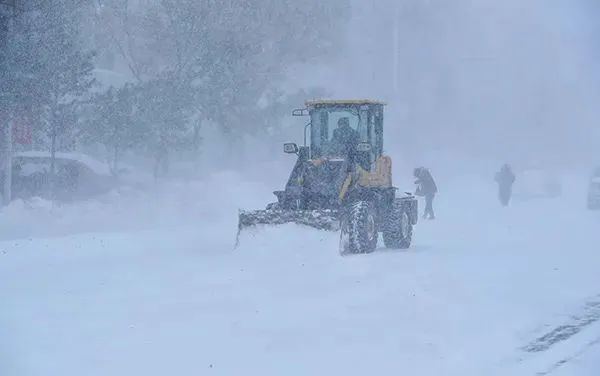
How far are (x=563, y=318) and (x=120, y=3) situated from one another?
88.8ft

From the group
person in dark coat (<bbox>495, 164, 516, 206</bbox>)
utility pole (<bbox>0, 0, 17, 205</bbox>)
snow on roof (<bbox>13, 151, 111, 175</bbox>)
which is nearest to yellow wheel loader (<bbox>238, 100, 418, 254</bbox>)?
utility pole (<bbox>0, 0, 17, 205</bbox>)

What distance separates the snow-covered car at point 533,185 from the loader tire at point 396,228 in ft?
67.1

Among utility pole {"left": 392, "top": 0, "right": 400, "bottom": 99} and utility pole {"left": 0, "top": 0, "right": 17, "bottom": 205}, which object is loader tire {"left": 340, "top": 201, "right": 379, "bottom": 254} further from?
utility pole {"left": 392, "top": 0, "right": 400, "bottom": 99}

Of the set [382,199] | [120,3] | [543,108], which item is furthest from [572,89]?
[382,199]

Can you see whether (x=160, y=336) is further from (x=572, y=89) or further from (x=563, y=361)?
(x=572, y=89)

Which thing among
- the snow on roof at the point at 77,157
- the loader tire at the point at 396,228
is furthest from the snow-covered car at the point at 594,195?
the snow on roof at the point at 77,157

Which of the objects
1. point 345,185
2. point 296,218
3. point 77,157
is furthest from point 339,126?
point 77,157

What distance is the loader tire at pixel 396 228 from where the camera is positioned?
17.8 m

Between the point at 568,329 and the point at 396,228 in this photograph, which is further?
the point at 396,228

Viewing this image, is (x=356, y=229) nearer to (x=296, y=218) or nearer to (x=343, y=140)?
(x=296, y=218)

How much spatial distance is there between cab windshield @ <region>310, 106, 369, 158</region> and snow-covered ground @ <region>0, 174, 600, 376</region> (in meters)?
2.03

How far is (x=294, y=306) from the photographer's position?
414 inches

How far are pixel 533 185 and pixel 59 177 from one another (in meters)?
18.9

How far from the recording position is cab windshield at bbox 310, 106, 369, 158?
57.1ft
